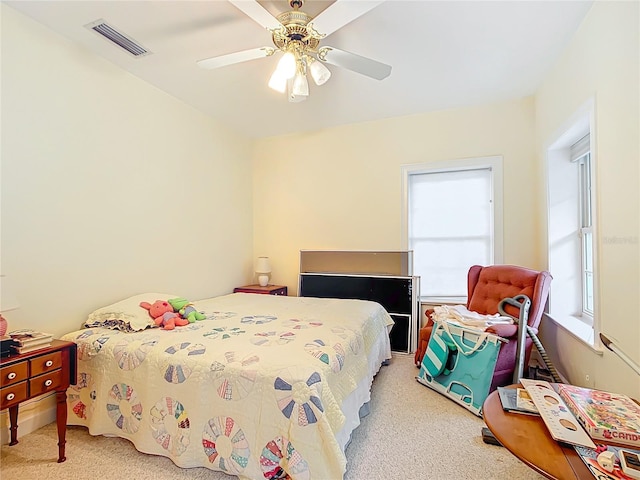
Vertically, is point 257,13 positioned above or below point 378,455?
above

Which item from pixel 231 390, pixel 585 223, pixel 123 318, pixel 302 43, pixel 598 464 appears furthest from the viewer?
pixel 585 223

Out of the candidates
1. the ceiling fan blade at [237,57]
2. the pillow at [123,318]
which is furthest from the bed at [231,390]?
the ceiling fan blade at [237,57]

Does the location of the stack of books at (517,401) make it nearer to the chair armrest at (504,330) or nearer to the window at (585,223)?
the chair armrest at (504,330)

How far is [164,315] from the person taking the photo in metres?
2.38

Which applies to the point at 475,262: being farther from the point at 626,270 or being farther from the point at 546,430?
the point at 546,430

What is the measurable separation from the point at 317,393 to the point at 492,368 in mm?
1481

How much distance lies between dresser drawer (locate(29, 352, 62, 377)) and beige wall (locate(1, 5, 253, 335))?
529 millimetres

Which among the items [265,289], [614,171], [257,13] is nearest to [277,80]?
[257,13]

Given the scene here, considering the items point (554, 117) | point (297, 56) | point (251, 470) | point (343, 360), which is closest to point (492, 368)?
point (343, 360)

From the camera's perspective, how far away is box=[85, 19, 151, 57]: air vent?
2199mm

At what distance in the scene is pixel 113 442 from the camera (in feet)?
6.53

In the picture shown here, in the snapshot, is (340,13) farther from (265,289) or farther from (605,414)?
(265,289)

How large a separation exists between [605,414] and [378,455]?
116 cm

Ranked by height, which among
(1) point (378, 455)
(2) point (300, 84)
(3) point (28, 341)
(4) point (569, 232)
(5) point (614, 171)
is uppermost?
(2) point (300, 84)
